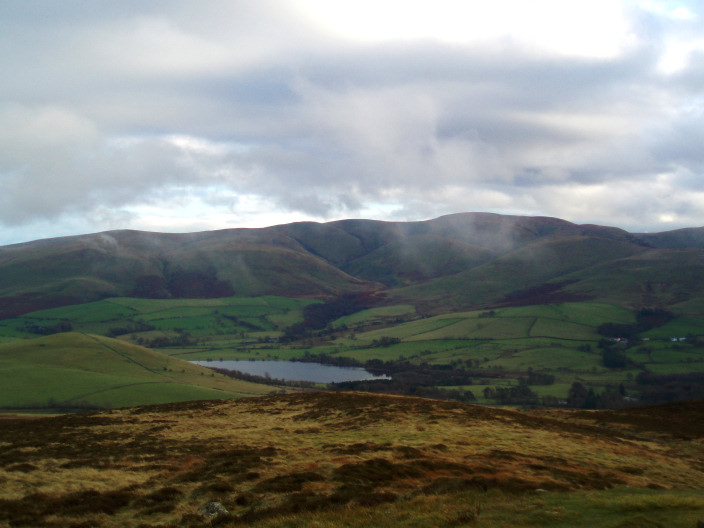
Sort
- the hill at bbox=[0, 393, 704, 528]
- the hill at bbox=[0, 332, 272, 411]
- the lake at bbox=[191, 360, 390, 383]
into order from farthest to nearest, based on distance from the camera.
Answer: the lake at bbox=[191, 360, 390, 383] → the hill at bbox=[0, 332, 272, 411] → the hill at bbox=[0, 393, 704, 528]

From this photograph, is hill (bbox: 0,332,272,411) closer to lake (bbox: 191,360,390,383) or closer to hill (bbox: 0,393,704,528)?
lake (bbox: 191,360,390,383)

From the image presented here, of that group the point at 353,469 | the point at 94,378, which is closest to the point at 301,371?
the point at 94,378

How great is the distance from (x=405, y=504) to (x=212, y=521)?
802cm

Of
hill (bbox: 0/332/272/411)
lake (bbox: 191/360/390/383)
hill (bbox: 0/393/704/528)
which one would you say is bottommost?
lake (bbox: 191/360/390/383)

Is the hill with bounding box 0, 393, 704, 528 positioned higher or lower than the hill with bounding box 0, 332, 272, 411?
higher

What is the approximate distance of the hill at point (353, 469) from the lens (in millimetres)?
21044

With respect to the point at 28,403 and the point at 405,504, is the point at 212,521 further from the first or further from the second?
the point at 28,403

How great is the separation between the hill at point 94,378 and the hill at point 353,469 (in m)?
56.5

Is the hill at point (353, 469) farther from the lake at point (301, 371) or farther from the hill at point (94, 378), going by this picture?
the lake at point (301, 371)

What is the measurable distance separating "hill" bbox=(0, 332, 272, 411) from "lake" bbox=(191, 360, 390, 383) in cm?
3157

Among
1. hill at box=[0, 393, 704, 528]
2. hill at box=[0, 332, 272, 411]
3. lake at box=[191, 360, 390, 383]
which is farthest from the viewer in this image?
lake at box=[191, 360, 390, 383]

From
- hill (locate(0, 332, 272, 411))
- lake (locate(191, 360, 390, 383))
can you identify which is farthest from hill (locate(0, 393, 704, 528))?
lake (locate(191, 360, 390, 383))

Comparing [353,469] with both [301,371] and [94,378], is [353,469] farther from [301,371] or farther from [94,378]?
[301,371]

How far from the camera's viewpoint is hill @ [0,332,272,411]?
102m
